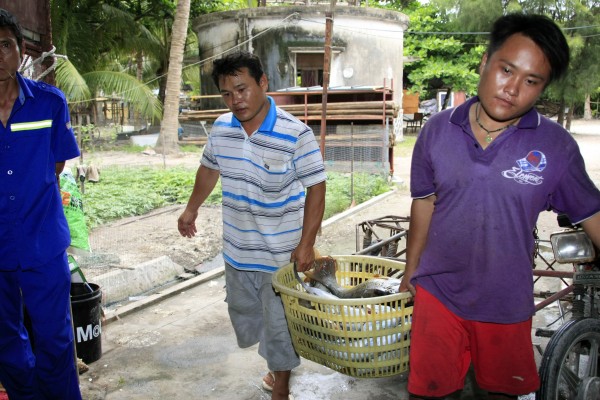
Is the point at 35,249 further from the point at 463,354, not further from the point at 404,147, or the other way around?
the point at 404,147

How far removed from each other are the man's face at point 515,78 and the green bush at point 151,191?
6.75 meters

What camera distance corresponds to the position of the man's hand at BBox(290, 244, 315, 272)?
10.6 ft

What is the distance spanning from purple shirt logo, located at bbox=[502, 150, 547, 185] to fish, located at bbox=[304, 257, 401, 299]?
1.16 m

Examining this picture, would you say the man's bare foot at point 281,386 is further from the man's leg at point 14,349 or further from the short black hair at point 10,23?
the short black hair at point 10,23

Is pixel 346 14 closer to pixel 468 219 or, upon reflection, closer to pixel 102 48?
pixel 102 48

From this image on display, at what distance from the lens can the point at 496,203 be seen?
7.27ft

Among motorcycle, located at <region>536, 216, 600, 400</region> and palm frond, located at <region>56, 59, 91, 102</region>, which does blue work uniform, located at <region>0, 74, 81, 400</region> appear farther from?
palm frond, located at <region>56, 59, 91, 102</region>

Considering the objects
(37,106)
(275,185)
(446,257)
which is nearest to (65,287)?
(37,106)

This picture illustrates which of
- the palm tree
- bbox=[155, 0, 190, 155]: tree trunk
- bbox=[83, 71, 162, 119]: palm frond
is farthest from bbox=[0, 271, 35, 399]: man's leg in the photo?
bbox=[83, 71, 162, 119]: palm frond

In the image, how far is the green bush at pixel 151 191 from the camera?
9008 mm

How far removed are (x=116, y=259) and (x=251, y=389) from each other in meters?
3.26

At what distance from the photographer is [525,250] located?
2.27m

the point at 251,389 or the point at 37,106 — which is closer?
the point at 37,106

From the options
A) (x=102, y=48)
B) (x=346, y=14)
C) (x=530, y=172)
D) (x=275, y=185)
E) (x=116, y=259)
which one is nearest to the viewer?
(x=530, y=172)
